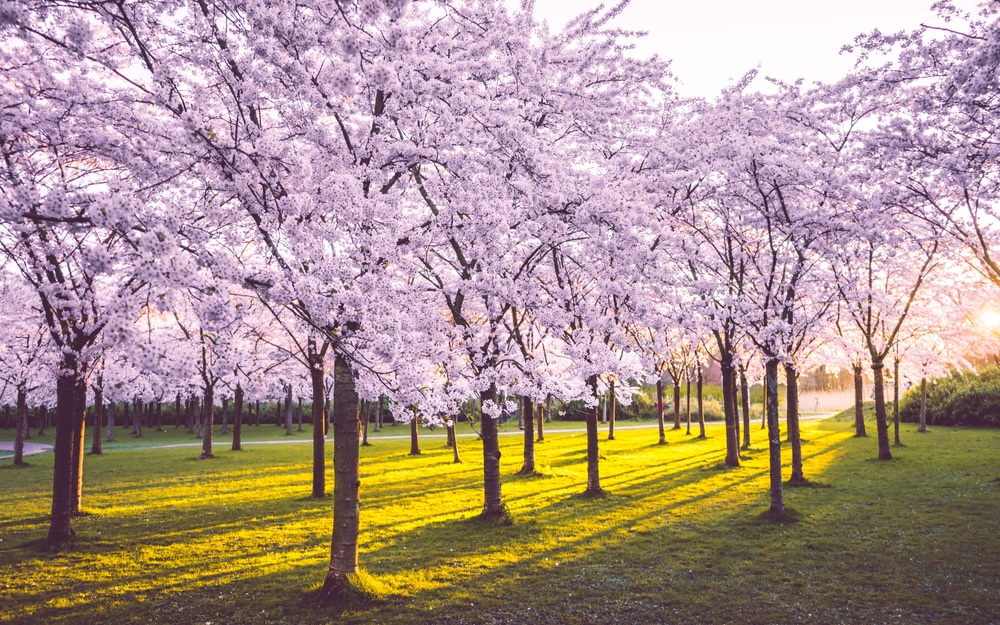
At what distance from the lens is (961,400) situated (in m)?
33.4

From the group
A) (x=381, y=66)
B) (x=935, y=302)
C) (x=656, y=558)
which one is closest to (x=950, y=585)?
(x=656, y=558)

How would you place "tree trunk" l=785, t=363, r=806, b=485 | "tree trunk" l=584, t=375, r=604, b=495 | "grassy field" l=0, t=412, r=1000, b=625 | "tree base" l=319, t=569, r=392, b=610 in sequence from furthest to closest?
"tree trunk" l=584, t=375, r=604, b=495 → "tree trunk" l=785, t=363, r=806, b=485 → "tree base" l=319, t=569, r=392, b=610 → "grassy field" l=0, t=412, r=1000, b=625

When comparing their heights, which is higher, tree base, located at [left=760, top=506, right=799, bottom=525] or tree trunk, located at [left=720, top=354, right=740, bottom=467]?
tree trunk, located at [left=720, top=354, right=740, bottom=467]

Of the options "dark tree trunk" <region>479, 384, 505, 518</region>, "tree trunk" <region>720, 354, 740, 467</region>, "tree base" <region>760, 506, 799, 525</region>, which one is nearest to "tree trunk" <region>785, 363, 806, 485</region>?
"tree base" <region>760, 506, 799, 525</region>

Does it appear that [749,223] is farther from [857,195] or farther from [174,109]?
[174,109]

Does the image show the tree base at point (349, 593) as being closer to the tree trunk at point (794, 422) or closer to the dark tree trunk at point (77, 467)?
the dark tree trunk at point (77, 467)

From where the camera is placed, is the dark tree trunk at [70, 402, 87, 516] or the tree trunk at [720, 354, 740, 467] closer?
the dark tree trunk at [70, 402, 87, 516]

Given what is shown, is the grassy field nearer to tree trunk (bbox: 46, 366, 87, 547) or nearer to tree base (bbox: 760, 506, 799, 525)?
tree base (bbox: 760, 506, 799, 525)

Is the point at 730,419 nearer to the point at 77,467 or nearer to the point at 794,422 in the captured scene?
the point at 794,422

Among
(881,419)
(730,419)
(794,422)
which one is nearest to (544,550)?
(794,422)

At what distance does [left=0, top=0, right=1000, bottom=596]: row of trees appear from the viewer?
22.1 feet

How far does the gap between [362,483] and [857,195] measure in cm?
1677

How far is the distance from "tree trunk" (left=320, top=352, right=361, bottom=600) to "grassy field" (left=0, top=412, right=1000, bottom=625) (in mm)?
520

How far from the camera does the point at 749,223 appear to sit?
1561 centimetres
